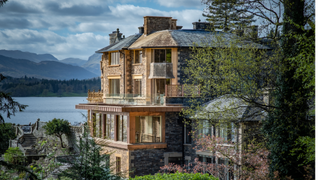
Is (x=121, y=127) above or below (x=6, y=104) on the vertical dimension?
below

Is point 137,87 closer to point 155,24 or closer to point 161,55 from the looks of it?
point 161,55

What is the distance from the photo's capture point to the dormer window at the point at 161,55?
31298 mm

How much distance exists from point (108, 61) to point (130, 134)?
509 inches

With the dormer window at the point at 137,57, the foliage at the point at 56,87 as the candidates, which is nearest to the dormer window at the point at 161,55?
the dormer window at the point at 137,57

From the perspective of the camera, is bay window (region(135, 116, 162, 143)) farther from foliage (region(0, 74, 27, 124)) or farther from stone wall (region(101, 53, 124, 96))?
foliage (region(0, 74, 27, 124))

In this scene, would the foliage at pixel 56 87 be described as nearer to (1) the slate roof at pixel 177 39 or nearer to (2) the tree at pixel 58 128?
(2) the tree at pixel 58 128

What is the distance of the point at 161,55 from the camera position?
31.8 m

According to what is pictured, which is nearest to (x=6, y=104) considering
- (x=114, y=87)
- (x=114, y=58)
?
(x=114, y=58)

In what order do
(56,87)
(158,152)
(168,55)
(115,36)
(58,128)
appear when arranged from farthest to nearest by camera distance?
(56,87)
(115,36)
(58,128)
(168,55)
(158,152)

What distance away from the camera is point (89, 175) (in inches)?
509

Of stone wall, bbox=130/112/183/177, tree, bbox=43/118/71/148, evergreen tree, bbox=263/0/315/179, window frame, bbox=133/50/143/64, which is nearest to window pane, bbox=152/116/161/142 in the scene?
stone wall, bbox=130/112/183/177

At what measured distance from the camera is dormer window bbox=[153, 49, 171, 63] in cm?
3130

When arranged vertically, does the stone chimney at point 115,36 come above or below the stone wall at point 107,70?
above

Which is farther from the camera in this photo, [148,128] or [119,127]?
[119,127]
